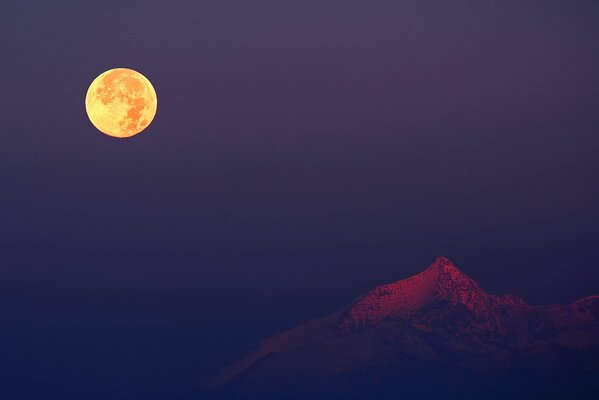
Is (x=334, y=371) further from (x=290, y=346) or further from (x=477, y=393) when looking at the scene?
(x=477, y=393)

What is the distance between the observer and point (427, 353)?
533ft

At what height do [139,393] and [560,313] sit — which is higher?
[139,393]

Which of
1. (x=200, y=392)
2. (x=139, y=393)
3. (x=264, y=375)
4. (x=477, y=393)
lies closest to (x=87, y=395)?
(x=139, y=393)

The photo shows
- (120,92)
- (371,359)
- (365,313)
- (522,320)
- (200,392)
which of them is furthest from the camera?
(522,320)

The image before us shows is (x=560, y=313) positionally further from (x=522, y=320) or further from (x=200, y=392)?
(x=200, y=392)

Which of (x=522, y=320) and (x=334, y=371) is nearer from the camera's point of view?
(x=334, y=371)

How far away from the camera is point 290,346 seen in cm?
15738

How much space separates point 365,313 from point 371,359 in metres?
20.8

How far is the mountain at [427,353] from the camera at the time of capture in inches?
5354

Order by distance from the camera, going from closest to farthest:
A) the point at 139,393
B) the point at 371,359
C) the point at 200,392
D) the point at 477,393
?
the point at 139,393, the point at 200,392, the point at 477,393, the point at 371,359

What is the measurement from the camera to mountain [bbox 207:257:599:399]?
446 feet

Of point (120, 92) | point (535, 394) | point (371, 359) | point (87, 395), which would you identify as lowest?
point (535, 394)

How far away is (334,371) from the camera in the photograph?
5689 inches

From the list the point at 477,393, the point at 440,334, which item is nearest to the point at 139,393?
the point at 477,393
